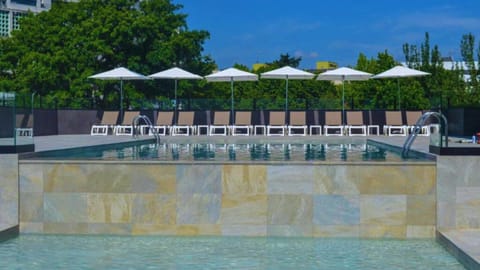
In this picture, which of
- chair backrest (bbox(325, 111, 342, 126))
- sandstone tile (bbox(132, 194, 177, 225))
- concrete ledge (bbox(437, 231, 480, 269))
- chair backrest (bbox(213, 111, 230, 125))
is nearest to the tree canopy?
chair backrest (bbox(213, 111, 230, 125))

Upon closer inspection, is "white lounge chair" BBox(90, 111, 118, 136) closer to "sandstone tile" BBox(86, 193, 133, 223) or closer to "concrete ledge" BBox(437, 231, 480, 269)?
"sandstone tile" BBox(86, 193, 133, 223)

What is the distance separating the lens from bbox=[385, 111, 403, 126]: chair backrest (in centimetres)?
2268

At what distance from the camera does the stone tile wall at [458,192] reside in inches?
341

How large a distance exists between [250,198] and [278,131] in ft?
46.2

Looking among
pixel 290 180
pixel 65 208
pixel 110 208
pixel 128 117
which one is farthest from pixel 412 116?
pixel 65 208

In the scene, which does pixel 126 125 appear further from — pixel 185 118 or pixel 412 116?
pixel 412 116

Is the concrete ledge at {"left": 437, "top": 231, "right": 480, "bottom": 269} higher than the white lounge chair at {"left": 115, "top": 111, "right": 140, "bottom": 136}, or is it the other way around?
the white lounge chair at {"left": 115, "top": 111, "right": 140, "bottom": 136}

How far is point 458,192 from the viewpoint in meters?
8.72

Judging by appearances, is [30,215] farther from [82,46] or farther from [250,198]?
[82,46]

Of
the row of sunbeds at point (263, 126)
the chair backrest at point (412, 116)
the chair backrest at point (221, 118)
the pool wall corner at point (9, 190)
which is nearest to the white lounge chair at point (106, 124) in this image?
the row of sunbeds at point (263, 126)

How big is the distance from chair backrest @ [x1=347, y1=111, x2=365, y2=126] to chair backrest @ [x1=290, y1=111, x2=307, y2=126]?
161 cm

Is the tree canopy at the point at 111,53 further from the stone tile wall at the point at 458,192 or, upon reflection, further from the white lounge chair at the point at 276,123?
the stone tile wall at the point at 458,192

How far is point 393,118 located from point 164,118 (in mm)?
8501

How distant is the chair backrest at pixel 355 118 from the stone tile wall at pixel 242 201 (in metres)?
14.1
